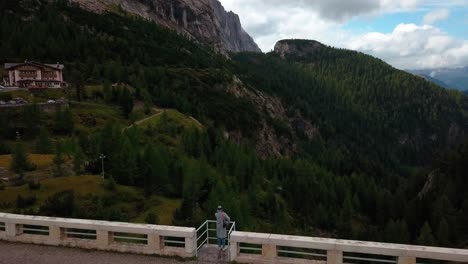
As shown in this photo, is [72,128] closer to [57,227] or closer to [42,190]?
[42,190]

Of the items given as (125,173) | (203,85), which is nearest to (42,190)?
(125,173)

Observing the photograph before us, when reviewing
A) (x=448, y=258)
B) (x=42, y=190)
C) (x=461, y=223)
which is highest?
(x=448, y=258)

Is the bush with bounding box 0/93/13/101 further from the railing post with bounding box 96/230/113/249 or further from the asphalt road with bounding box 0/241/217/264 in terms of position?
the railing post with bounding box 96/230/113/249

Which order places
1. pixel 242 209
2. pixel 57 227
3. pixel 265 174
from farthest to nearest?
1. pixel 265 174
2. pixel 242 209
3. pixel 57 227

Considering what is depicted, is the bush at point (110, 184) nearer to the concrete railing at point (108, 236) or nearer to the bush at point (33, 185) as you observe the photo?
the bush at point (33, 185)

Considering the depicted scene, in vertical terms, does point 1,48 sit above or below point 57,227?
above

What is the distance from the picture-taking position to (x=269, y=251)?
2056 cm

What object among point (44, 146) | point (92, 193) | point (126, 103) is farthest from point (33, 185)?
point (126, 103)

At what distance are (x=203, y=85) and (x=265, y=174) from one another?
254 ft

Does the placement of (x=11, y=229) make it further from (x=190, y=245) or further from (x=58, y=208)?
(x=58, y=208)

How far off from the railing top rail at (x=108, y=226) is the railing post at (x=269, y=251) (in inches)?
141

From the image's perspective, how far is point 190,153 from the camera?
360ft

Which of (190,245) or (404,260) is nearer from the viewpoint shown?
(404,260)

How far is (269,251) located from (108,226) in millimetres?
8312
